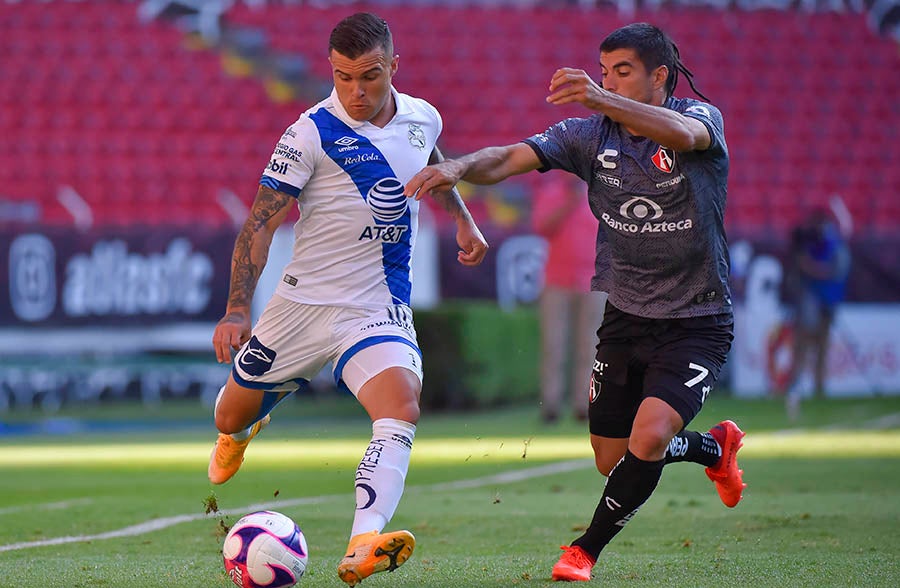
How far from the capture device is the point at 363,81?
17.8 feet

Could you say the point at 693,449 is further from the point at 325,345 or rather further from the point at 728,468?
the point at 325,345

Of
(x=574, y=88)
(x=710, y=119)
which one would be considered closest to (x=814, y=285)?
(x=710, y=119)

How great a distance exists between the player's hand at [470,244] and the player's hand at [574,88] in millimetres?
912

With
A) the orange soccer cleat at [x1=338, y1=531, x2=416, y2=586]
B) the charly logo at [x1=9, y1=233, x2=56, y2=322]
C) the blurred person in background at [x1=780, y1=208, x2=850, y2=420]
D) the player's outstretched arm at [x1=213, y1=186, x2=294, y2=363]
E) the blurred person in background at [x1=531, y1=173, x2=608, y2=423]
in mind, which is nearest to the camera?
the orange soccer cleat at [x1=338, y1=531, x2=416, y2=586]

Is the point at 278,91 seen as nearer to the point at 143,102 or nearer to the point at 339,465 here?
the point at 143,102

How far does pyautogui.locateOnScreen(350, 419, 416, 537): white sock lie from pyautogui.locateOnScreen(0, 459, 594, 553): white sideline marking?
2.04 metres

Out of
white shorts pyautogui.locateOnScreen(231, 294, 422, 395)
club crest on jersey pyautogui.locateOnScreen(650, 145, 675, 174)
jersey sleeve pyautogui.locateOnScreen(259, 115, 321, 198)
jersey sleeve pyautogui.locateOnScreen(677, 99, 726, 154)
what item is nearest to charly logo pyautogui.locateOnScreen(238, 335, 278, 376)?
white shorts pyautogui.locateOnScreen(231, 294, 422, 395)

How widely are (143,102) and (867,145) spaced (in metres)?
11.5

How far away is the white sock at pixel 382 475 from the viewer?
484 centimetres

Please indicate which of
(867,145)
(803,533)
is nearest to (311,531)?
(803,533)

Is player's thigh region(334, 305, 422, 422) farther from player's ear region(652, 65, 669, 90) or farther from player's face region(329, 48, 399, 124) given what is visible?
player's ear region(652, 65, 669, 90)

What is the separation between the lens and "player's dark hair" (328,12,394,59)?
5309 mm

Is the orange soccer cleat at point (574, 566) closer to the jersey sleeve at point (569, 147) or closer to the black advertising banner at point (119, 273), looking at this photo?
the jersey sleeve at point (569, 147)

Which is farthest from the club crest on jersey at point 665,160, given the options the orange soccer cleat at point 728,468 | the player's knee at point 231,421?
the player's knee at point 231,421
